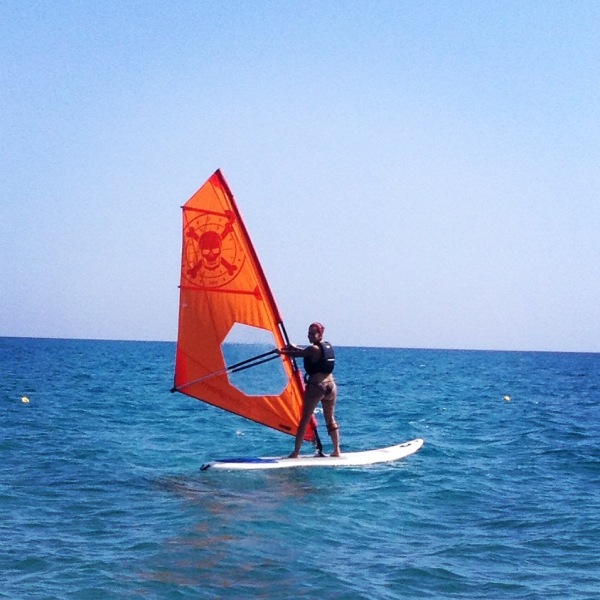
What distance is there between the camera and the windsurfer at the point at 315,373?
40.3 ft

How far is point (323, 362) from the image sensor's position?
12.3 m

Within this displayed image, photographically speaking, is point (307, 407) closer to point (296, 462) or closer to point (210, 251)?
point (296, 462)

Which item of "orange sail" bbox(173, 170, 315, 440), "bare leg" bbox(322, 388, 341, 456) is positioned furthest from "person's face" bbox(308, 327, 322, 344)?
"bare leg" bbox(322, 388, 341, 456)

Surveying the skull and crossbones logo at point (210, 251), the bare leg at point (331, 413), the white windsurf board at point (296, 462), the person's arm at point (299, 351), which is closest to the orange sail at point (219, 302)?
the skull and crossbones logo at point (210, 251)

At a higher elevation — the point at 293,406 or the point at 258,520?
the point at 293,406

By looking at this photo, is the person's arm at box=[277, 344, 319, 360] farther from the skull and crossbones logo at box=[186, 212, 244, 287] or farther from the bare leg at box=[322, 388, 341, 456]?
the skull and crossbones logo at box=[186, 212, 244, 287]

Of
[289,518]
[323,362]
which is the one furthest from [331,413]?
[289,518]

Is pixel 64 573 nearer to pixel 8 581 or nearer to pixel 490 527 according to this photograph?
pixel 8 581

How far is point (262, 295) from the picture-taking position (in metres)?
12.7

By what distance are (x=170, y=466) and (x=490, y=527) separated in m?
5.82

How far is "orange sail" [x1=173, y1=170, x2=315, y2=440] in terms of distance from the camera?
12.6 meters

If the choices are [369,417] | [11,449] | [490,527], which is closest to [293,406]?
[490,527]

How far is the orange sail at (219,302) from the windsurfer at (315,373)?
47 cm

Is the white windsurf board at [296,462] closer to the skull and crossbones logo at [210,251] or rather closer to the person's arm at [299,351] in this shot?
the person's arm at [299,351]
